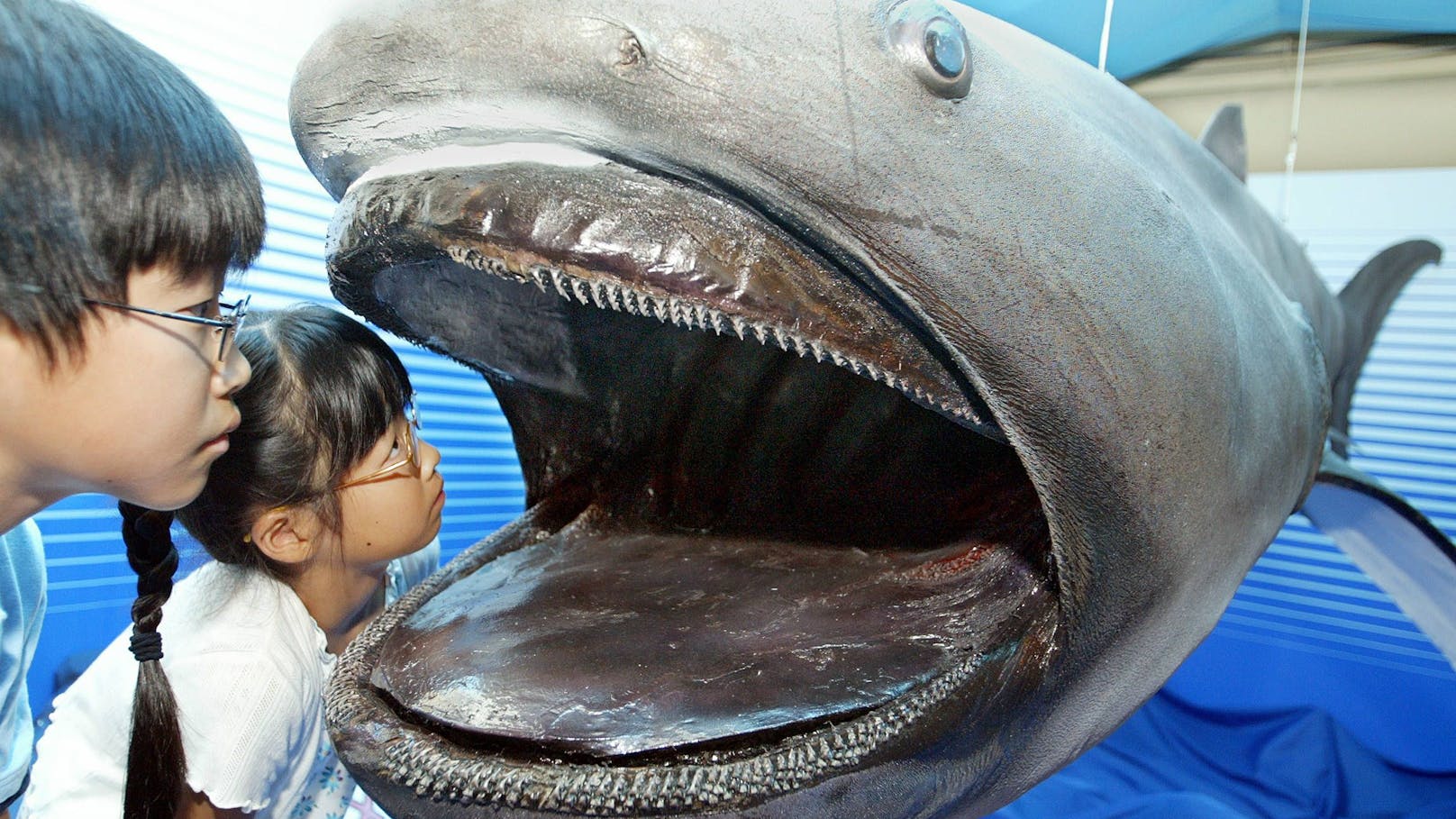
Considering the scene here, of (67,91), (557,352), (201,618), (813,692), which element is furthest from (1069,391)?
(201,618)

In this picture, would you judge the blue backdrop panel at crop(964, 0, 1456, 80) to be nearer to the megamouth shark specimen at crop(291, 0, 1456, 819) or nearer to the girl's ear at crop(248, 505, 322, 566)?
the megamouth shark specimen at crop(291, 0, 1456, 819)

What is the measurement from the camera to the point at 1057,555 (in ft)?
2.64

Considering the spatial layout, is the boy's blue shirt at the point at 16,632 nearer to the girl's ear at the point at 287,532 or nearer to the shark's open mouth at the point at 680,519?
the girl's ear at the point at 287,532

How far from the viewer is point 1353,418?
9.83ft

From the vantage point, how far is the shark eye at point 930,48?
2.31 feet

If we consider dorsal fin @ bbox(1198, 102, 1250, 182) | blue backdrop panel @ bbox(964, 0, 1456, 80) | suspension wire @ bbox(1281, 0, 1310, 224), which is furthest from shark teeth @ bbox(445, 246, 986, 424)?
suspension wire @ bbox(1281, 0, 1310, 224)

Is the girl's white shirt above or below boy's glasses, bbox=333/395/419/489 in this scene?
below

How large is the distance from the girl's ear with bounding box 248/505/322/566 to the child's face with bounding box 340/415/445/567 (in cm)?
4

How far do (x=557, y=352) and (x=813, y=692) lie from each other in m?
0.53

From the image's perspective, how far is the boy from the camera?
66 cm

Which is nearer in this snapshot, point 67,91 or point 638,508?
point 67,91

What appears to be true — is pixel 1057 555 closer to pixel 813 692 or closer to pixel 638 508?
pixel 813 692

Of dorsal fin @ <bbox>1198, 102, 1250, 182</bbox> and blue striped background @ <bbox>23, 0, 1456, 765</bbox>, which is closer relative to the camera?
dorsal fin @ <bbox>1198, 102, 1250, 182</bbox>

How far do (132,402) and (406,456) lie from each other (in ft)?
1.85
